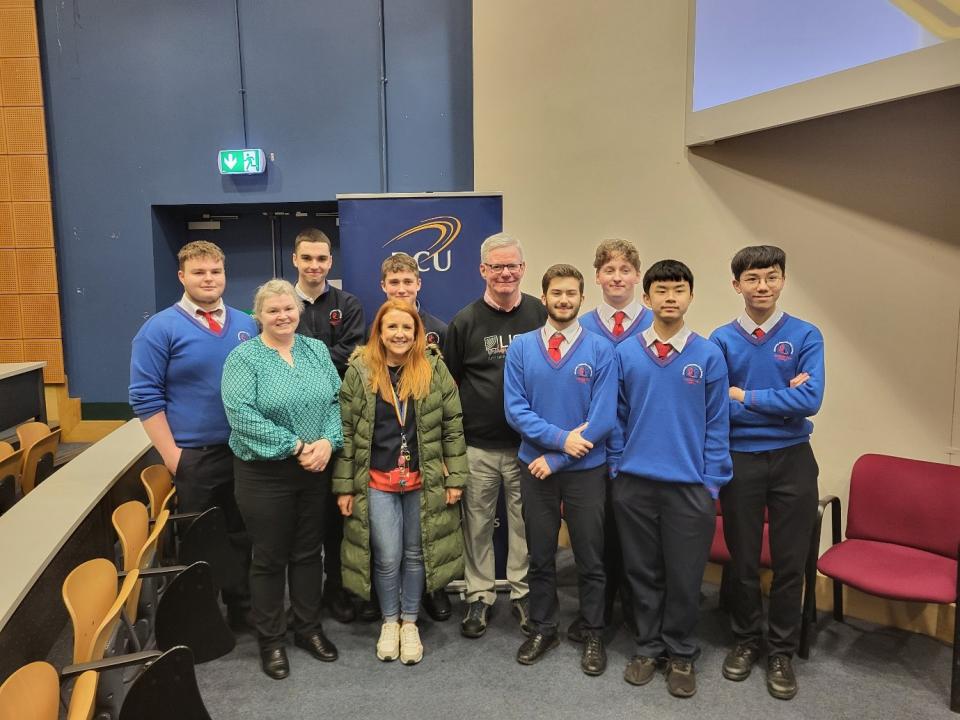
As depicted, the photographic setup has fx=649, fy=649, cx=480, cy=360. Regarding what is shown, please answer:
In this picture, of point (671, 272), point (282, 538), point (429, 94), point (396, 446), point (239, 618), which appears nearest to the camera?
point (671, 272)

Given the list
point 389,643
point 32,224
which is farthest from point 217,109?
point 389,643

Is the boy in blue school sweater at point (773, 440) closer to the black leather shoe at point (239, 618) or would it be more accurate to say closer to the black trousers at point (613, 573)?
the black trousers at point (613, 573)

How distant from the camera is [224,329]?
2588 mm

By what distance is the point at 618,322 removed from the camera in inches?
103

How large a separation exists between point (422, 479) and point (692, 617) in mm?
1115

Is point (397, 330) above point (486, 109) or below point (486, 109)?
below

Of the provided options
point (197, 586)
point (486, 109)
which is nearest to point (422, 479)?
point (197, 586)

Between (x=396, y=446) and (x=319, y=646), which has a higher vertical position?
(x=396, y=446)

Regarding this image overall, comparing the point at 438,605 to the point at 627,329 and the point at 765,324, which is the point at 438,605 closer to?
the point at 627,329

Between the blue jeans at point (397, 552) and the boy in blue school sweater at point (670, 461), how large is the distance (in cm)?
81

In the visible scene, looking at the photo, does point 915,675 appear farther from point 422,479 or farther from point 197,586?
point 197,586

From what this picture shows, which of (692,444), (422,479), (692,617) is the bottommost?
(692,617)

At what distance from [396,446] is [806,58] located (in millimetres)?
2300

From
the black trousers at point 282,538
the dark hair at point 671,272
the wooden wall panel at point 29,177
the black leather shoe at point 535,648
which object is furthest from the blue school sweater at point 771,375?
the wooden wall panel at point 29,177
